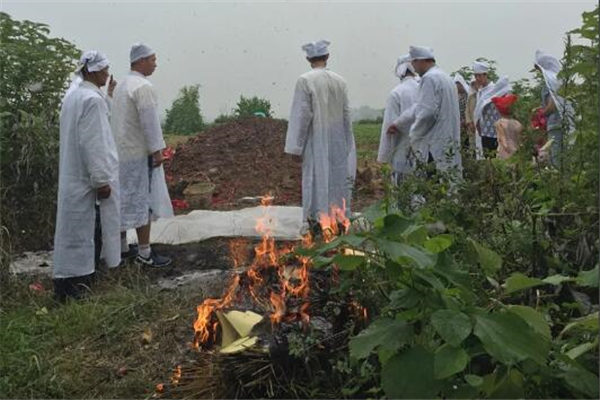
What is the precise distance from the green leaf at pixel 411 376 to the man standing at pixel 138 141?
13.6 ft

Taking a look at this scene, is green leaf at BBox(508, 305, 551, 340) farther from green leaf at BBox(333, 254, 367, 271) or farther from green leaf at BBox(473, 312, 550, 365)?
green leaf at BBox(333, 254, 367, 271)

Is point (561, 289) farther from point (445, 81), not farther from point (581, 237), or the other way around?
point (445, 81)

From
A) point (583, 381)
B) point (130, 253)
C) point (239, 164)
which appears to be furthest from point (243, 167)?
point (583, 381)

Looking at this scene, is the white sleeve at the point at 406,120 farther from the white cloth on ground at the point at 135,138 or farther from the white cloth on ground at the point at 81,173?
the white cloth on ground at the point at 81,173

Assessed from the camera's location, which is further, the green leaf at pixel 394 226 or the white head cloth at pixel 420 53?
the white head cloth at pixel 420 53

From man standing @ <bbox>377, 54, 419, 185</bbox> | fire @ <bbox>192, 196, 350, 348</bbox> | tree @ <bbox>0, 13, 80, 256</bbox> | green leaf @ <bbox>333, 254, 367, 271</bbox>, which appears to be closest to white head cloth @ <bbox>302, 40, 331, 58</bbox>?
man standing @ <bbox>377, 54, 419, 185</bbox>

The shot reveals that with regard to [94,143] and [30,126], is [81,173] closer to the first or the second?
[94,143]

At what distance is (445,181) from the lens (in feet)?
10.8

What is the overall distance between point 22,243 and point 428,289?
16.8 ft

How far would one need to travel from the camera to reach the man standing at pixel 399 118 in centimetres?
753

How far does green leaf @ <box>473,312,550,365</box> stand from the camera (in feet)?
5.58

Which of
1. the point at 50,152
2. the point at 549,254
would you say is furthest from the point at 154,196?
the point at 549,254

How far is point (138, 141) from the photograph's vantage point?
594 cm

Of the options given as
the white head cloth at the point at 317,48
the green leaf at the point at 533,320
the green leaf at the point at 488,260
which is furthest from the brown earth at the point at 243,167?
A: the green leaf at the point at 533,320
